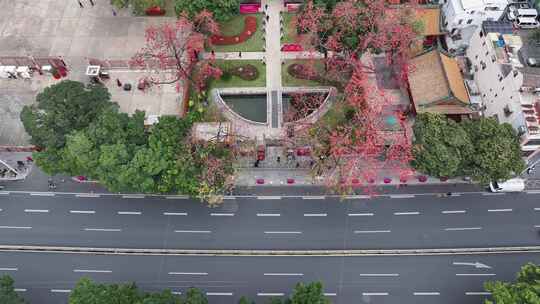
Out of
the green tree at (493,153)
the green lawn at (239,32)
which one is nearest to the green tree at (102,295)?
the green lawn at (239,32)

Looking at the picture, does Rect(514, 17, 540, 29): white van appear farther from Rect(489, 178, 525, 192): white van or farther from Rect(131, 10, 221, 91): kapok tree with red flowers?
Rect(131, 10, 221, 91): kapok tree with red flowers

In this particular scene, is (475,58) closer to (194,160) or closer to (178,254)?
(194,160)

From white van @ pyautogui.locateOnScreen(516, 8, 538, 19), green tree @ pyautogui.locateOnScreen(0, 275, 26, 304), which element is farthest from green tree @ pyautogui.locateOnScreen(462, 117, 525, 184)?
green tree @ pyautogui.locateOnScreen(0, 275, 26, 304)

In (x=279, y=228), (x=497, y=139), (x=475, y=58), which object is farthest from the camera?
(x=475, y=58)

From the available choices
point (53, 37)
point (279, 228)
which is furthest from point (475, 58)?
point (53, 37)

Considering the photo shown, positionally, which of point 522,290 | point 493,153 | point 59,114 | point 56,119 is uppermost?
point 59,114

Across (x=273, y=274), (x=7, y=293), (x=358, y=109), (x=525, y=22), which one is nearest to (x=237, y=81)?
(x=358, y=109)

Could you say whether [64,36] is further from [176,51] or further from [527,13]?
[527,13]
